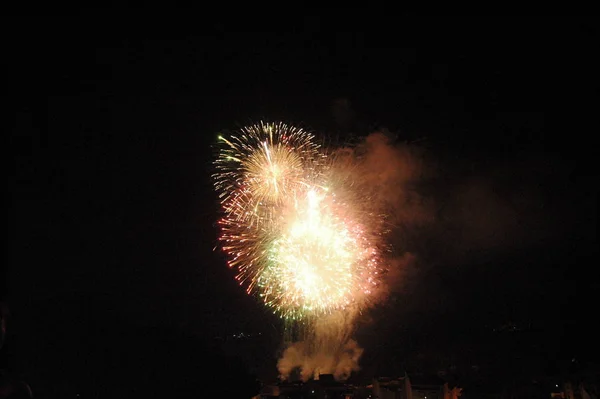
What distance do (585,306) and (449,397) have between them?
24.9ft

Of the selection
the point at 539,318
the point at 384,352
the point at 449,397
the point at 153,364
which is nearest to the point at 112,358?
the point at 153,364

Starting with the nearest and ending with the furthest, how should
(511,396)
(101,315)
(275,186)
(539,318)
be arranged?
(275,186) → (101,315) → (511,396) → (539,318)

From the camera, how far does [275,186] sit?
502 inches

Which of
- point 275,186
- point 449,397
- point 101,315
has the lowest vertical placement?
point 449,397

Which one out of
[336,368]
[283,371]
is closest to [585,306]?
[336,368]

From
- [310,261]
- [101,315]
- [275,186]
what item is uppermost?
[275,186]

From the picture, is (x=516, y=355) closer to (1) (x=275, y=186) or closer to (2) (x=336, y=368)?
(2) (x=336, y=368)

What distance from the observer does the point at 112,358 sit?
1329 centimetres

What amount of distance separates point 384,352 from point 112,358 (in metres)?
18.6

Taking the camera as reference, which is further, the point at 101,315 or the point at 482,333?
the point at 482,333

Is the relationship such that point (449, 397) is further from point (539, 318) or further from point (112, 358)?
point (112, 358)

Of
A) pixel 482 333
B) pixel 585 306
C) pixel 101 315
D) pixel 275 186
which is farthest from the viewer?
pixel 482 333

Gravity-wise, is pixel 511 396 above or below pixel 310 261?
below

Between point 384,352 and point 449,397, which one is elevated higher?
point 384,352
